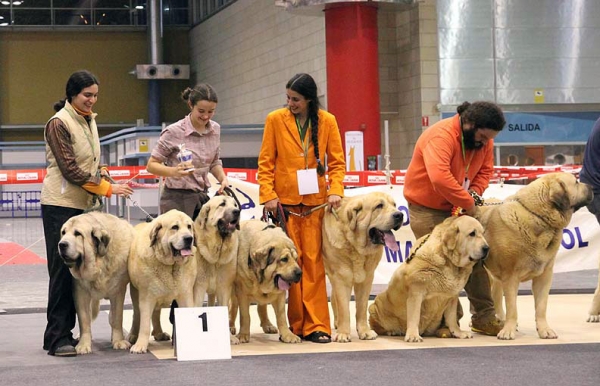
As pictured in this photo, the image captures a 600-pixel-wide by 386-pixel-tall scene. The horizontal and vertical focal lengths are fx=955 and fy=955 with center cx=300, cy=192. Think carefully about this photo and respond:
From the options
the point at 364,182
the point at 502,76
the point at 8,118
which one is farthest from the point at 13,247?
the point at 8,118

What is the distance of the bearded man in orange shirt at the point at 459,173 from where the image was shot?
240 inches

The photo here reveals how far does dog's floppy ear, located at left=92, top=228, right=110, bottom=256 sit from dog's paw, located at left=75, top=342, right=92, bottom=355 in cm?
59

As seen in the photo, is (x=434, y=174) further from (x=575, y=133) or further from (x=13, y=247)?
(x=575, y=133)

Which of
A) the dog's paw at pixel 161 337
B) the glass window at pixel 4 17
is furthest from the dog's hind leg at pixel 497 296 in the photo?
the glass window at pixel 4 17

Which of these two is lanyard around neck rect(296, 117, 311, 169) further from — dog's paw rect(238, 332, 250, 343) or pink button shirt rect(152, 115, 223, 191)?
dog's paw rect(238, 332, 250, 343)

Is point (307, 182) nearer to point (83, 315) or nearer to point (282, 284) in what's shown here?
point (282, 284)

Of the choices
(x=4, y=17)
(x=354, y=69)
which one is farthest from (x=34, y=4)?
(x=354, y=69)

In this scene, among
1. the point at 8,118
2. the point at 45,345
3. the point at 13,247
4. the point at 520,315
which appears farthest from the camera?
the point at 8,118

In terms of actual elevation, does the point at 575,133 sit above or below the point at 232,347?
above

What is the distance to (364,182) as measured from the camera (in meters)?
12.6

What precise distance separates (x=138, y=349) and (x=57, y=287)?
64 centimetres

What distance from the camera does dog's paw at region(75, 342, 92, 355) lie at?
19.2 ft

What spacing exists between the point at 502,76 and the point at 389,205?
37.3 feet

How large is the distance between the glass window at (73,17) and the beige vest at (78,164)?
25.9 m
